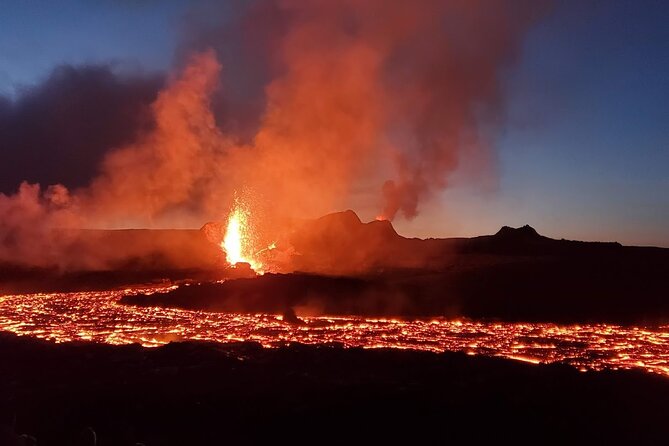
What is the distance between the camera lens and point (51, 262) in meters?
71.0

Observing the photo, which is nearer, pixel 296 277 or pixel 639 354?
pixel 639 354

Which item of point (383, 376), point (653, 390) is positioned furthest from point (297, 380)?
point (653, 390)

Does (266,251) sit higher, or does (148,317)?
(266,251)

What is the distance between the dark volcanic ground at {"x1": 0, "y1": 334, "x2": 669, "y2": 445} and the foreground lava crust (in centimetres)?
307

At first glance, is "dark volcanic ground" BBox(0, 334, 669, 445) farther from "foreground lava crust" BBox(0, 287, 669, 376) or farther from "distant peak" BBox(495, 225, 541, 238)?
"distant peak" BBox(495, 225, 541, 238)

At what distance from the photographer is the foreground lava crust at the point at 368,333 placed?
24.5 metres

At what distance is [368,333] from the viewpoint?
95.7ft

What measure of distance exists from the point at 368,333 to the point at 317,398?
12084mm

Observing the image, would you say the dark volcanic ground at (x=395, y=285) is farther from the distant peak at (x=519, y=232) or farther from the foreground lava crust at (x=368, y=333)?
the distant peak at (x=519, y=232)

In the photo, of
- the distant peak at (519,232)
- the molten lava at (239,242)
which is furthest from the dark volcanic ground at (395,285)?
the distant peak at (519,232)

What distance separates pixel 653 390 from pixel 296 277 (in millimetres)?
31586

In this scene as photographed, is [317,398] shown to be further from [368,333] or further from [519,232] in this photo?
[519,232]

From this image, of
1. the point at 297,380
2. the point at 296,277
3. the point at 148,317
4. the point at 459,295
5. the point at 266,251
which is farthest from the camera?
the point at 266,251

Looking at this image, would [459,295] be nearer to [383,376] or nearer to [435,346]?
[435,346]
